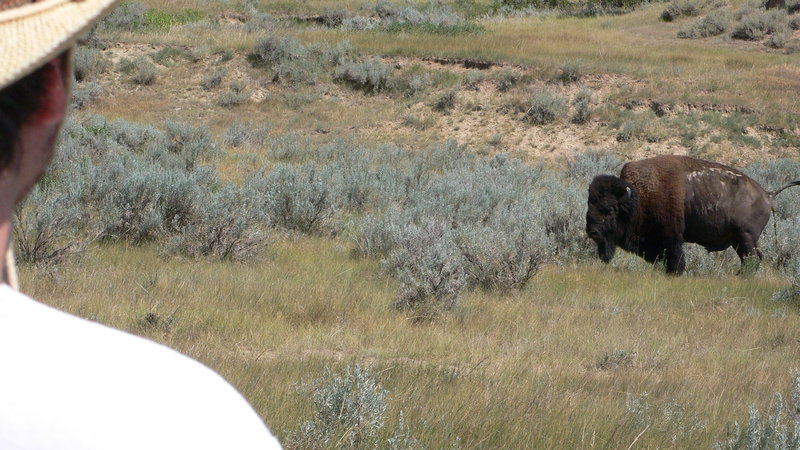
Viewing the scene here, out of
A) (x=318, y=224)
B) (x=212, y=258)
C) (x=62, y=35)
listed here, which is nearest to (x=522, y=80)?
(x=318, y=224)

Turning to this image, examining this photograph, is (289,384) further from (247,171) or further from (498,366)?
(247,171)

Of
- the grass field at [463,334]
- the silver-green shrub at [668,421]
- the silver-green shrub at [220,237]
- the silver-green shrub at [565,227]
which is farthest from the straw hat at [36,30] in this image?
the silver-green shrub at [565,227]

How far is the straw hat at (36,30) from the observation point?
95 cm

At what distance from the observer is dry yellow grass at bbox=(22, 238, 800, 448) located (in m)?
4.56

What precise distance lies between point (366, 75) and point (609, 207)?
20.1 m

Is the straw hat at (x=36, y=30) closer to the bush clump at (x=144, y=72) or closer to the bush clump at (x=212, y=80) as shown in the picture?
the bush clump at (x=212, y=80)

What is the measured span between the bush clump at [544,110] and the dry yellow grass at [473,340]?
57.8 ft

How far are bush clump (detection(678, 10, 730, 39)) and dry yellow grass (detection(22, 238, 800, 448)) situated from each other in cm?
3299

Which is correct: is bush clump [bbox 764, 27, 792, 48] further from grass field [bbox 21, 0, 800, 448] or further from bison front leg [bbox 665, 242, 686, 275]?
bison front leg [bbox 665, 242, 686, 275]

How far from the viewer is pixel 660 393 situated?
573 cm

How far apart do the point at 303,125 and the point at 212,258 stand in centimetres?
1864

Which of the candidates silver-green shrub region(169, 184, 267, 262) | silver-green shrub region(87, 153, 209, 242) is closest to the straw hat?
silver-green shrub region(169, 184, 267, 262)

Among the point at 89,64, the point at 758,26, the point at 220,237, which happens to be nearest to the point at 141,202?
the point at 220,237

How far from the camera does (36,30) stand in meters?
0.98
